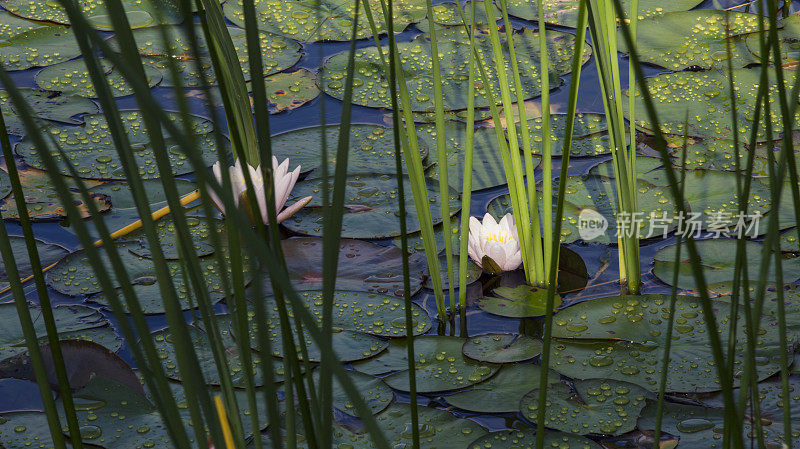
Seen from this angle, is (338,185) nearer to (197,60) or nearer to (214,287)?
(197,60)

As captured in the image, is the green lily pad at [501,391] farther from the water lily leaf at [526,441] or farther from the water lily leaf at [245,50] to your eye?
the water lily leaf at [245,50]

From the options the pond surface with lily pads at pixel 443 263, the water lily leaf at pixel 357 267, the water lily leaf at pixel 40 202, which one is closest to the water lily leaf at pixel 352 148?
the pond surface with lily pads at pixel 443 263

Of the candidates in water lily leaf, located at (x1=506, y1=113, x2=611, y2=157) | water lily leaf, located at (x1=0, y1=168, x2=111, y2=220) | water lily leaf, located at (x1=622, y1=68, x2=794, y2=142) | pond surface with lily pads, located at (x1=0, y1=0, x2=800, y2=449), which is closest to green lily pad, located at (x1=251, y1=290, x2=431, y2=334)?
pond surface with lily pads, located at (x1=0, y1=0, x2=800, y2=449)

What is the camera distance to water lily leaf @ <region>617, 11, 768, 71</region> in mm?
2248

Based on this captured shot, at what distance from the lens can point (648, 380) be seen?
47.2 inches

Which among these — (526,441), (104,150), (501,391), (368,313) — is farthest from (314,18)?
(526,441)

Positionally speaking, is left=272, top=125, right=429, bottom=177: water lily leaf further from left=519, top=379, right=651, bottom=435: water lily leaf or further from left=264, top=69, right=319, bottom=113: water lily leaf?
left=519, top=379, right=651, bottom=435: water lily leaf

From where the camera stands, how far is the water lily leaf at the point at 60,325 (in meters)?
1.29

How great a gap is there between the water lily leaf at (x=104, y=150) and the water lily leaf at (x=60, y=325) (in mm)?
441

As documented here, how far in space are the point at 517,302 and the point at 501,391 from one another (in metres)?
0.24

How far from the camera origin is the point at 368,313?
138cm

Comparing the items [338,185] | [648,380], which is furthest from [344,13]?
[338,185]

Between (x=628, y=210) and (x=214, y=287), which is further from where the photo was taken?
(x=214, y=287)

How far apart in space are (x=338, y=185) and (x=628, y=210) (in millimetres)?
909
